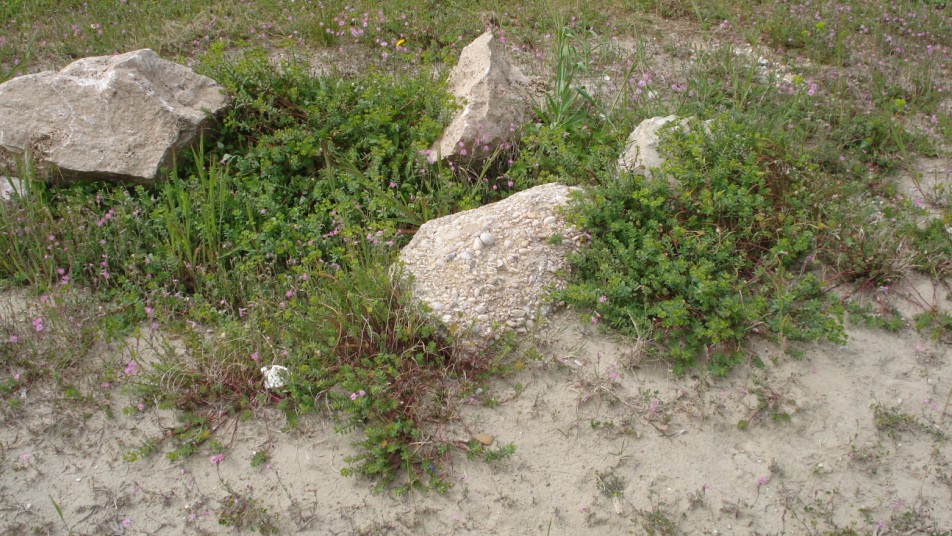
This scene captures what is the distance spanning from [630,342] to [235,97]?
11.5ft

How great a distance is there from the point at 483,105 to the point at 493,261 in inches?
61.9

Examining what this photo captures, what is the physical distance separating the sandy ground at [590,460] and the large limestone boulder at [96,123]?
5.64ft

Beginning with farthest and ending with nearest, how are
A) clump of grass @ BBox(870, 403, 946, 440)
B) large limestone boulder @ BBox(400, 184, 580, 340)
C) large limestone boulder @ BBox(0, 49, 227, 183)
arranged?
large limestone boulder @ BBox(0, 49, 227, 183)
large limestone boulder @ BBox(400, 184, 580, 340)
clump of grass @ BBox(870, 403, 946, 440)

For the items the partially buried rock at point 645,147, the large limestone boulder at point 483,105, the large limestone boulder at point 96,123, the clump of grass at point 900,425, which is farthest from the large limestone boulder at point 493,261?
the large limestone boulder at point 96,123

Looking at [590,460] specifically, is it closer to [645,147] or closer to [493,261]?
[493,261]

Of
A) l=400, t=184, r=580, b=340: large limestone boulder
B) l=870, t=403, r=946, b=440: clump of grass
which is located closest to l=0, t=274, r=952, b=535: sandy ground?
l=870, t=403, r=946, b=440: clump of grass

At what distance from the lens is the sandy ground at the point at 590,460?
3393mm

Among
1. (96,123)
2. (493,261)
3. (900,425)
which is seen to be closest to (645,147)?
(493,261)

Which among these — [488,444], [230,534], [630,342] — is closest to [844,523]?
[630,342]

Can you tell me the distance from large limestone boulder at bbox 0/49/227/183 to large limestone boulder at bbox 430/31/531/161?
6.18ft

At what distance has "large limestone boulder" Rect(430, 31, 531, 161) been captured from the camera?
533 centimetres

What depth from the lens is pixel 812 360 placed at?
404 cm

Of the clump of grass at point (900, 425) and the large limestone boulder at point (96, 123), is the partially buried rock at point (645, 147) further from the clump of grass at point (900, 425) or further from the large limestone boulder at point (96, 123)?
the large limestone boulder at point (96, 123)

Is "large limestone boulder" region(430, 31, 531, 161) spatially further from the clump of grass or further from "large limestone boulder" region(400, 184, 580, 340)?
the clump of grass
